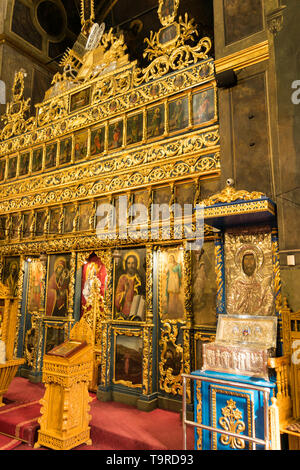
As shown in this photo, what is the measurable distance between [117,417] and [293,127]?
17.3 ft

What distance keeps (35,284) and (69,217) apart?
2126 mm

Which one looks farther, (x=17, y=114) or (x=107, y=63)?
(x=17, y=114)

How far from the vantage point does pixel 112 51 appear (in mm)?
8258

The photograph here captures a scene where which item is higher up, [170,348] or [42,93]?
[42,93]

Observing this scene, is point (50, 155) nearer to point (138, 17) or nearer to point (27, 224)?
point (27, 224)

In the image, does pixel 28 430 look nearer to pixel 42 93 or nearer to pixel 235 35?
pixel 235 35

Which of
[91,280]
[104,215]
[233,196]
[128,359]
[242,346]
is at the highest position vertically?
[104,215]

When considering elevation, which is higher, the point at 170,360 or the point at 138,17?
the point at 138,17

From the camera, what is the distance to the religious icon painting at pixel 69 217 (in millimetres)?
8359

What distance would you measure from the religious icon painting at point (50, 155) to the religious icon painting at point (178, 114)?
3663 mm

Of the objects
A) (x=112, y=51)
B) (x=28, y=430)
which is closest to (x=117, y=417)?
(x=28, y=430)

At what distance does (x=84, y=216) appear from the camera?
26.7 ft

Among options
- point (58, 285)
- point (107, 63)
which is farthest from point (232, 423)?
point (107, 63)

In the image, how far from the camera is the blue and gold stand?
3.63 meters
